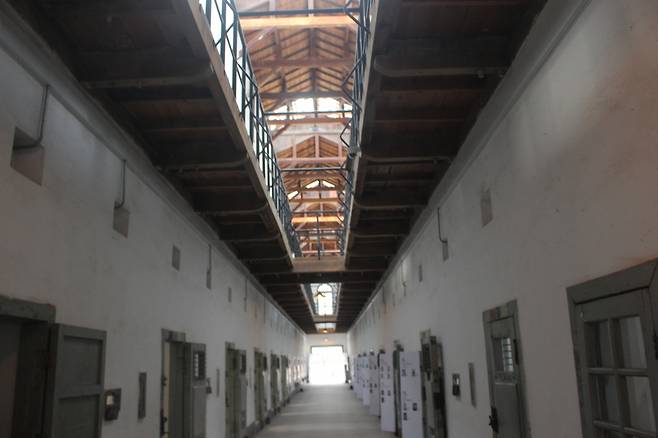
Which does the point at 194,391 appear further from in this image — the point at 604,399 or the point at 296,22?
the point at 296,22

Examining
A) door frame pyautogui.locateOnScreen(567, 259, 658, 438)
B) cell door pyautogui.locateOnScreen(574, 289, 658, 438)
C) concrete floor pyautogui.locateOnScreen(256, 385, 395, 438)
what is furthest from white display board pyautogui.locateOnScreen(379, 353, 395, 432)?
cell door pyautogui.locateOnScreen(574, 289, 658, 438)

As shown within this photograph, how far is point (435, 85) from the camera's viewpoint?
4742 mm

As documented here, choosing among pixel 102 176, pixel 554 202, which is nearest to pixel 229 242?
pixel 102 176

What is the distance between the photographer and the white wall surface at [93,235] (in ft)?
11.5

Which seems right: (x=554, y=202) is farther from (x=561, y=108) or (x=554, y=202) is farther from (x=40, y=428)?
(x=40, y=428)

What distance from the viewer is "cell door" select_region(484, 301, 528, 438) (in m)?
4.45

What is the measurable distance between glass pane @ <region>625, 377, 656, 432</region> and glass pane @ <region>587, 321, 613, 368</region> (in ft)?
0.67

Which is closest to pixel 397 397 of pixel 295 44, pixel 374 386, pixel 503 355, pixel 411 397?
pixel 411 397

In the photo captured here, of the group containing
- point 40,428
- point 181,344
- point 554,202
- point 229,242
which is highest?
point 229,242

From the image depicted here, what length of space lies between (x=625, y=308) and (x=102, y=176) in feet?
12.9

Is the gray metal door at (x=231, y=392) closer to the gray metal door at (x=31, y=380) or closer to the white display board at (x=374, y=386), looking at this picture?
the white display board at (x=374, y=386)

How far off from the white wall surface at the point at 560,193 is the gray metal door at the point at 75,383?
3200 millimetres

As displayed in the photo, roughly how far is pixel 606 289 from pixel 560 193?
78 cm

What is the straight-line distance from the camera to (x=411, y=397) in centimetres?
883
